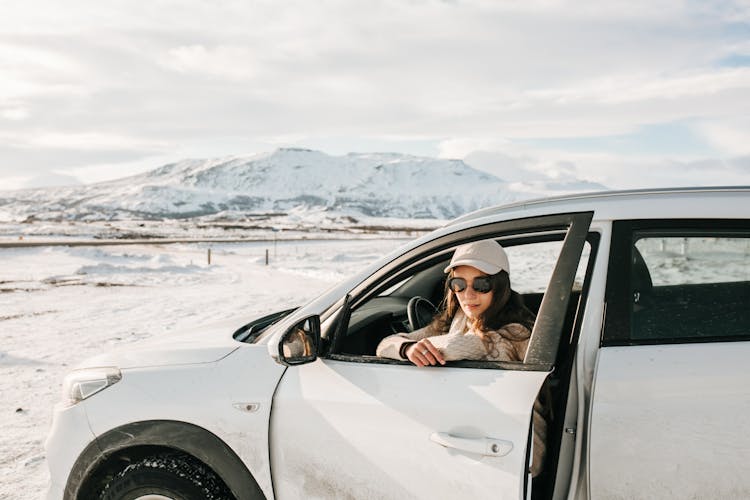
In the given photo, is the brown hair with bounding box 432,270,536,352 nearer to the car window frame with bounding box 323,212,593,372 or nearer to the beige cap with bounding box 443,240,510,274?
the beige cap with bounding box 443,240,510,274

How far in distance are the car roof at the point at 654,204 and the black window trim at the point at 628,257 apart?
25 millimetres

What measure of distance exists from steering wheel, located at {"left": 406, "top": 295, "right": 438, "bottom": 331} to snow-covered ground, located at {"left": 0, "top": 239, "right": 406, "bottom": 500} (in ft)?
2.59

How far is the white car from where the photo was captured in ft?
5.67

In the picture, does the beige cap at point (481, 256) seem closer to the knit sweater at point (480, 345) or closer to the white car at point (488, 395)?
the white car at point (488, 395)

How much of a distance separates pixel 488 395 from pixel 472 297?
1.66 feet

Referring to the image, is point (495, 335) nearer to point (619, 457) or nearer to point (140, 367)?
point (619, 457)

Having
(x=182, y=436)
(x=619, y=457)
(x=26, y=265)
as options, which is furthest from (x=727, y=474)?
(x=26, y=265)

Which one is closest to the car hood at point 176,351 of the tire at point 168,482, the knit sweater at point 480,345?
the tire at point 168,482

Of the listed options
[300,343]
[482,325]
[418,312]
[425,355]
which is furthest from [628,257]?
[418,312]

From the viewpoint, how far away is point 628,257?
1.96 metres

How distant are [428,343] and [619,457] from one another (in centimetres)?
70

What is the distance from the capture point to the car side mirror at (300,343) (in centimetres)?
211

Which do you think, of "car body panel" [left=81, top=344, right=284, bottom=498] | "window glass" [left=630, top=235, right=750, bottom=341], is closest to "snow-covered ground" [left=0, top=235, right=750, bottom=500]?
"window glass" [left=630, top=235, right=750, bottom=341]

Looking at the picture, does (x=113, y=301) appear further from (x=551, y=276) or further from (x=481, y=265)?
(x=551, y=276)
